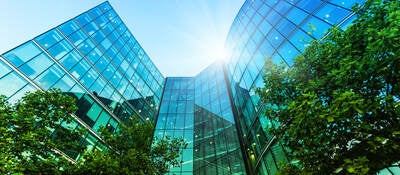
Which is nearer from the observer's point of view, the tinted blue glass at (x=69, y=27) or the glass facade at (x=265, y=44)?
the glass facade at (x=265, y=44)

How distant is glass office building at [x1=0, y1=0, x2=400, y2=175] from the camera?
13805 millimetres

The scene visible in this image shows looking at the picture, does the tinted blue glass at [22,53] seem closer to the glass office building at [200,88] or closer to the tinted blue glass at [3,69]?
the glass office building at [200,88]

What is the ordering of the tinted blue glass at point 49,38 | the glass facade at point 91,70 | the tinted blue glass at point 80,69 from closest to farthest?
the glass facade at point 91,70
the tinted blue glass at point 49,38
the tinted blue glass at point 80,69

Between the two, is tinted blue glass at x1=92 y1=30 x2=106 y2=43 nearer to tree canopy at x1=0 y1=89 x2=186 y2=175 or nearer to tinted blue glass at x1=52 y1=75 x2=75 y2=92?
tinted blue glass at x1=52 y1=75 x2=75 y2=92

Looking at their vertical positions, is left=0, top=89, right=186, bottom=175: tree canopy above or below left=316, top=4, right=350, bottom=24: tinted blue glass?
below

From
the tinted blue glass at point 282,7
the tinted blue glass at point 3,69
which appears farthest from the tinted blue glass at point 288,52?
the tinted blue glass at point 3,69

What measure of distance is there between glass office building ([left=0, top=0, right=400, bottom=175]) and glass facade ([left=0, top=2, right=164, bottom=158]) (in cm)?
8

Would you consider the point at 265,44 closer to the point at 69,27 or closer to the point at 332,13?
the point at 332,13

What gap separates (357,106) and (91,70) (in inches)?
915

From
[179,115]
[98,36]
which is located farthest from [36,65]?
[179,115]

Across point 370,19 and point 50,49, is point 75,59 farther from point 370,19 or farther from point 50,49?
point 370,19

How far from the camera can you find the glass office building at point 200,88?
13.8 metres

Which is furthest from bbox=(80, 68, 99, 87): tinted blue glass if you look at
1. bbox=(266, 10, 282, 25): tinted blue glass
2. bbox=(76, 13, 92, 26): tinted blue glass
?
bbox=(266, 10, 282, 25): tinted blue glass

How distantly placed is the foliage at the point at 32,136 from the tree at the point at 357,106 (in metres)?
8.85
